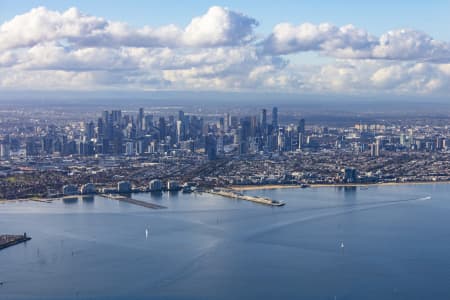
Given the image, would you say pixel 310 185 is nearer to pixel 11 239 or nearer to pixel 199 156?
pixel 199 156

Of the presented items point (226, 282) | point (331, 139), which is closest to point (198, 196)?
point (226, 282)

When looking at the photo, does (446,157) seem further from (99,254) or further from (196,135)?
(99,254)

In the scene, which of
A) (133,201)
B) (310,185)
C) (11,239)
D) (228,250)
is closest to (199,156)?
(310,185)

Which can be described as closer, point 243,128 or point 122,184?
point 122,184

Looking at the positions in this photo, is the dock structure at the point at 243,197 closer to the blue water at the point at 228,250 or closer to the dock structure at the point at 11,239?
the blue water at the point at 228,250

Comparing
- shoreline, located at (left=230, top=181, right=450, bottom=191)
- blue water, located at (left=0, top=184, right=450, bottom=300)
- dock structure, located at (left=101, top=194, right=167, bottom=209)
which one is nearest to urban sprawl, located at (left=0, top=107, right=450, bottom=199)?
shoreline, located at (left=230, top=181, right=450, bottom=191)

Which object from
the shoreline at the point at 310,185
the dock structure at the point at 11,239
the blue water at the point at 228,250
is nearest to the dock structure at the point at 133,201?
the blue water at the point at 228,250
